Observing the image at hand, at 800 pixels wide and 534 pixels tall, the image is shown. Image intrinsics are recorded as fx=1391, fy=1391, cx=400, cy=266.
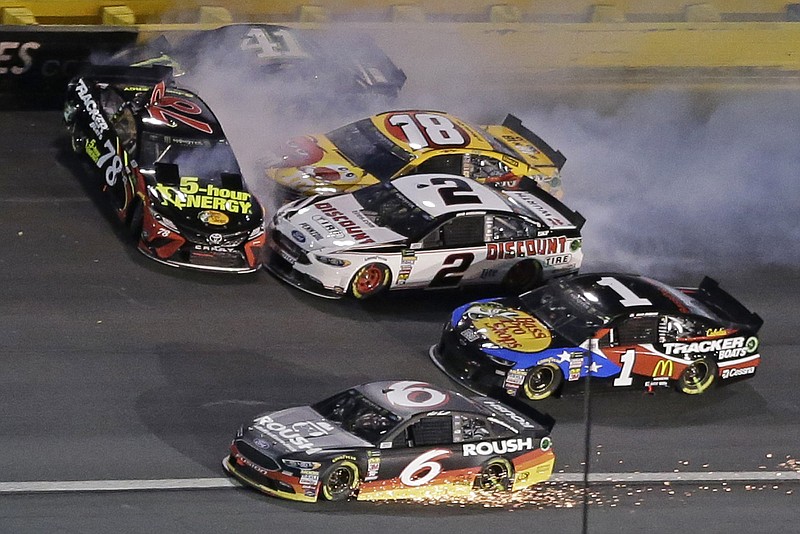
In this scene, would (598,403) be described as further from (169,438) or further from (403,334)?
(169,438)

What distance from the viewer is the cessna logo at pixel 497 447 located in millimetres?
11625

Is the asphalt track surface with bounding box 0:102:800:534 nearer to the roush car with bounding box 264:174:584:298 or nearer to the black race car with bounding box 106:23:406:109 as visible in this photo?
the roush car with bounding box 264:174:584:298

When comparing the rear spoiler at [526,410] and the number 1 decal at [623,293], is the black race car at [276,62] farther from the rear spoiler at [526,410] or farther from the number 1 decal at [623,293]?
the rear spoiler at [526,410]

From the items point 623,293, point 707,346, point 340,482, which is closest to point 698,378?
point 707,346

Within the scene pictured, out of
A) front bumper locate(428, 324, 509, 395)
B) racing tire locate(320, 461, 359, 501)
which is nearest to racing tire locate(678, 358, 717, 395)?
front bumper locate(428, 324, 509, 395)

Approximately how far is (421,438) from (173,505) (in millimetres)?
2084

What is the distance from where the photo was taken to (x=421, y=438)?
11.5m

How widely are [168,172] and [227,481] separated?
5197 mm

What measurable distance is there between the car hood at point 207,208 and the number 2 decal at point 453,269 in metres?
2.11

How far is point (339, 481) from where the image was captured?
11211mm

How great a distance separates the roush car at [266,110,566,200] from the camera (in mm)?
16953

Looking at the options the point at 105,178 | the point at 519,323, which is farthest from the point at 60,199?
the point at 519,323

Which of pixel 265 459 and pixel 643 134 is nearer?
pixel 265 459

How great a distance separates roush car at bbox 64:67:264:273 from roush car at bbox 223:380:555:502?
13.0 feet
